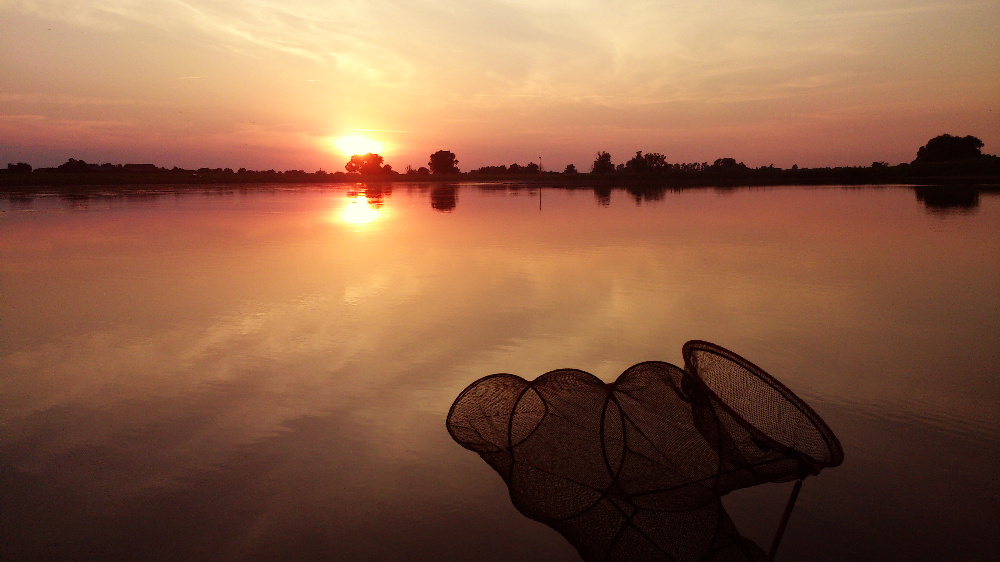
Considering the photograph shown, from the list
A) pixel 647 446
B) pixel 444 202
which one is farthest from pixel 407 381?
pixel 444 202

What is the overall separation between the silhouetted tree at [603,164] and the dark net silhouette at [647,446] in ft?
560

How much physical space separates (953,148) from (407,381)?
16123cm

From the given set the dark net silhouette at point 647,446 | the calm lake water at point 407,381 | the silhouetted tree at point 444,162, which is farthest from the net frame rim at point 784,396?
the silhouetted tree at point 444,162

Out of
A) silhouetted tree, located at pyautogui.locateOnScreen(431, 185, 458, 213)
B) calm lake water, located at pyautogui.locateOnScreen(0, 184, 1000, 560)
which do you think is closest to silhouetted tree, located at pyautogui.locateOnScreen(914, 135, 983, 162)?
silhouetted tree, located at pyautogui.locateOnScreen(431, 185, 458, 213)

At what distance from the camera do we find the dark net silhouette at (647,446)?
3969mm

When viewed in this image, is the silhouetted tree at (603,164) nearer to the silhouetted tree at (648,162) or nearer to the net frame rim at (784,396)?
the silhouetted tree at (648,162)

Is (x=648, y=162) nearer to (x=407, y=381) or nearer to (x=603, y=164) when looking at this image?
(x=603, y=164)

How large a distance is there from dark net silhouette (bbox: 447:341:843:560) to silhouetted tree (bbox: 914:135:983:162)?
6061 inches

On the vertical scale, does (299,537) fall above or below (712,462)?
below

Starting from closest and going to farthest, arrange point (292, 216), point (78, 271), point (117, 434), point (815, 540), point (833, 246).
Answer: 1. point (815, 540)
2. point (117, 434)
3. point (78, 271)
4. point (833, 246)
5. point (292, 216)

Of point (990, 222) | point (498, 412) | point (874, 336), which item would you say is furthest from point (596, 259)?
point (990, 222)

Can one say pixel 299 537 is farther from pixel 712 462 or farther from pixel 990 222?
pixel 990 222

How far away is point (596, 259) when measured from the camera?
1614 centimetres

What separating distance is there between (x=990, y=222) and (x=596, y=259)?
19349 millimetres
